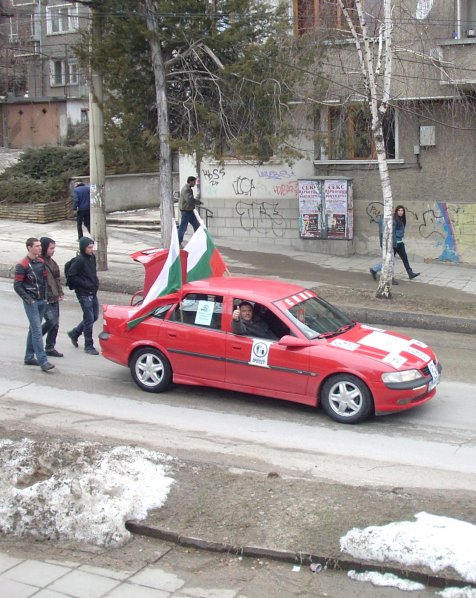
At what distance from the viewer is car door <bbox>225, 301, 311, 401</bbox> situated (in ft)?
→ 29.5

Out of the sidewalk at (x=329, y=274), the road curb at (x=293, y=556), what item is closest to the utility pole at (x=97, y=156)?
the sidewalk at (x=329, y=274)

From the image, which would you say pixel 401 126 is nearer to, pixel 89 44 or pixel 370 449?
pixel 89 44

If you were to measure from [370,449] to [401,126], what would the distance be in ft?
43.1

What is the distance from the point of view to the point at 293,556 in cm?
550

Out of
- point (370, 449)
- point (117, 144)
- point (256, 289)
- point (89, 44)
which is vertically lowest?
point (370, 449)

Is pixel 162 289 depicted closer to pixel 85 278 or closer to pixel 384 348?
pixel 85 278

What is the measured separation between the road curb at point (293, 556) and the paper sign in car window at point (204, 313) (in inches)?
152

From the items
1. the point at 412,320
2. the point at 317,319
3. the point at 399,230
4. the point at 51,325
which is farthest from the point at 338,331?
the point at 399,230

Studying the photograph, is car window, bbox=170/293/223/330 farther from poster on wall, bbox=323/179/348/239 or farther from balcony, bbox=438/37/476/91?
poster on wall, bbox=323/179/348/239

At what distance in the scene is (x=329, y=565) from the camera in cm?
542

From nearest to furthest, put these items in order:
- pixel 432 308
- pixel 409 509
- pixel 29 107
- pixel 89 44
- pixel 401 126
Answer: pixel 409 509 → pixel 432 308 → pixel 89 44 → pixel 401 126 → pixel 29 107

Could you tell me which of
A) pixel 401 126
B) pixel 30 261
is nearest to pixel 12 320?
pixel 30 261

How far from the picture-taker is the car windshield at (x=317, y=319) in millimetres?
9227

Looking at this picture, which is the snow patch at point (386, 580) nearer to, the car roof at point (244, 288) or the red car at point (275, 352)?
the red car at point (275, 352)
